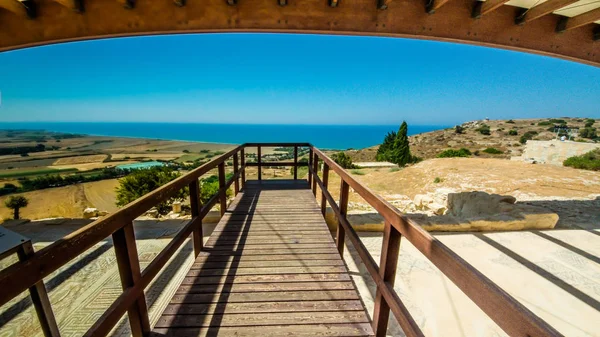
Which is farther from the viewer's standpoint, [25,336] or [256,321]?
[25,336]

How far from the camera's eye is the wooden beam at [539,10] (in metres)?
2.77

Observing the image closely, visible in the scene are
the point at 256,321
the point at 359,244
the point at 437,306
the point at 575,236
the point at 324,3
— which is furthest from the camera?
the point at 575,236

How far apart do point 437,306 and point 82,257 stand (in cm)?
490

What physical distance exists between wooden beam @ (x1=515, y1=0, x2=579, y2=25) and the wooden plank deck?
12.7ft

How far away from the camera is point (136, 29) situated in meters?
3.36

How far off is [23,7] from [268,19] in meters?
3.18

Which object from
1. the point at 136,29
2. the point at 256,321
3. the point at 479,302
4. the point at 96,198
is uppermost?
the point at 136,29

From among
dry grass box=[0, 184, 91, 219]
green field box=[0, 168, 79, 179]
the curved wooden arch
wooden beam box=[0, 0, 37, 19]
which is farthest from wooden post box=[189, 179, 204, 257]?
green field box=[0, 168, 79, 179]

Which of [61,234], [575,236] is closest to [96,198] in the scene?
[61,234]

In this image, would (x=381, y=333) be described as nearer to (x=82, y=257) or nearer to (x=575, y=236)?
(x=82, y=257)

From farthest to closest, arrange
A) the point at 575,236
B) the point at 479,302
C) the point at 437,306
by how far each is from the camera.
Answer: the point at 575,236
the point at 437,306
the point at 479,302

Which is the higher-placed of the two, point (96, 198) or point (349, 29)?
point (349, 29)

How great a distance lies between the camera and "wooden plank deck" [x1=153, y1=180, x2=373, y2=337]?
1.87m

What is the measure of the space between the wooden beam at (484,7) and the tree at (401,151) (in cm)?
2067
